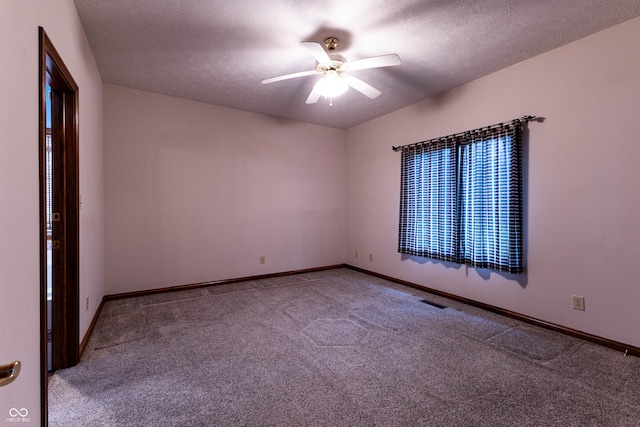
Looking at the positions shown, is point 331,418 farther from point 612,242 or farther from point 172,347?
point 612,242

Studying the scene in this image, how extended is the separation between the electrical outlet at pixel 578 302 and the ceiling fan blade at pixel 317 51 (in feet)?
9.53

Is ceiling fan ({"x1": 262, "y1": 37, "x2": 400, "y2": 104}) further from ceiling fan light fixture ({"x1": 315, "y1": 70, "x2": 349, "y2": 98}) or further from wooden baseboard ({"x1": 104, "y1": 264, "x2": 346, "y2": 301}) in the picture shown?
wooden baseboard ({"x1": 104, "y1": 264, "x2": 346, "y2": 301})

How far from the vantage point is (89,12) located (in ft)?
7.14

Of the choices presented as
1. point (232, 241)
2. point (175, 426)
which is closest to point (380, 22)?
point (175, 426)

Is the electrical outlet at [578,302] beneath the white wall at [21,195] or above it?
beneath

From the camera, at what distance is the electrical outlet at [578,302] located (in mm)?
2538

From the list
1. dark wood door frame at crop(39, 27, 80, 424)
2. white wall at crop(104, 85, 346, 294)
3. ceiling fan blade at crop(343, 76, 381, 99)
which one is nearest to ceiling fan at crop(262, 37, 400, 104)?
ceiling fan blade at crop(343, 76, 381, 99)

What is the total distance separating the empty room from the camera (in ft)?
5.21

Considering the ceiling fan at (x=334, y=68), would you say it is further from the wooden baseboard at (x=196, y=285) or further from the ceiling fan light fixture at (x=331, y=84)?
the wooden baseboard at (x=196, y=285)

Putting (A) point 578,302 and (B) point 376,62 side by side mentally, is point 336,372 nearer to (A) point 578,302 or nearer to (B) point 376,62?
(A) point 578,302

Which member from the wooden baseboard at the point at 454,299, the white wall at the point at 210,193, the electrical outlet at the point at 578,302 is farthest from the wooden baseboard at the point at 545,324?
the white wall at the point at 210,193

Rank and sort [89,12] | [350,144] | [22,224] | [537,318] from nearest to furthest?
Result: [22,224]
[89,12]
[537,318]
[350,144]

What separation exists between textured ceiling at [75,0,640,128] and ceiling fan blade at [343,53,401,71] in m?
0.28

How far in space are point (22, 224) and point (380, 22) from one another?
2495mm
